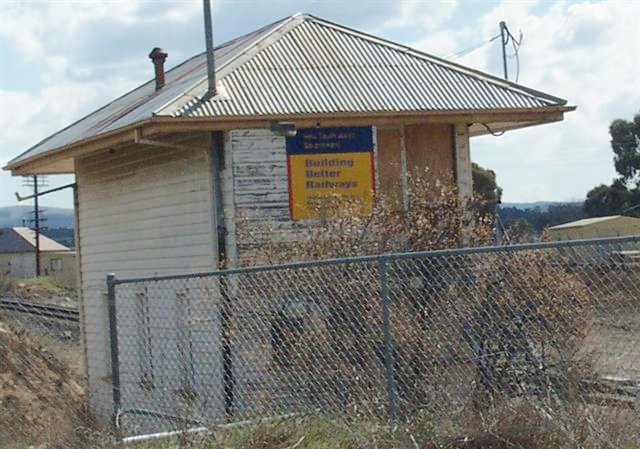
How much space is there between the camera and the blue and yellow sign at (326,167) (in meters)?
12.5

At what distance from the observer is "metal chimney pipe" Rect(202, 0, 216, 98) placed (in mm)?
12174

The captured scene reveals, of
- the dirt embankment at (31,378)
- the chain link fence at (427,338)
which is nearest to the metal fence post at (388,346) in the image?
the chain link fence at (427,338)

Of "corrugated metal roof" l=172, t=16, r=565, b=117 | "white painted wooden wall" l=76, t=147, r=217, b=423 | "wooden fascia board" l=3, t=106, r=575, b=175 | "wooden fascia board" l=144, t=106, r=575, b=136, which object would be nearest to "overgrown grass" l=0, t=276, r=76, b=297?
"white painted wooden wall" l=76, t=147, r=217, b=423

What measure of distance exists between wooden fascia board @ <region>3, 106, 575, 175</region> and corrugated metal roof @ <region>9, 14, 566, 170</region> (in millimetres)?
68

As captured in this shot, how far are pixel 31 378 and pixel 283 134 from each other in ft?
23.7

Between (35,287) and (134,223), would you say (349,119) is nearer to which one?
(134,223)

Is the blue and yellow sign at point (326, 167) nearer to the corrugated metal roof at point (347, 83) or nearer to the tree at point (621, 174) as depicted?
the corrugated metal roof at point (347, 83)

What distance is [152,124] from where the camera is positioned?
11.6m

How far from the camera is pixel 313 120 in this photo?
12094 millimetres

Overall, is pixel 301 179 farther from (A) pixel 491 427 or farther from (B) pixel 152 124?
(A) pixel 491 427

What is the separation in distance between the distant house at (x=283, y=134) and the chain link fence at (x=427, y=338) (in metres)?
2.95

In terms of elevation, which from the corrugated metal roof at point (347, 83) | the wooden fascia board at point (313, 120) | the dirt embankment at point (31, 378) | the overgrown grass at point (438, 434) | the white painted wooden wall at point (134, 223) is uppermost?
the corrugated metal roof at point (347, 83)

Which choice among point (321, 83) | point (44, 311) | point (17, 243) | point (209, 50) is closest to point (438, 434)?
point (321, 83)

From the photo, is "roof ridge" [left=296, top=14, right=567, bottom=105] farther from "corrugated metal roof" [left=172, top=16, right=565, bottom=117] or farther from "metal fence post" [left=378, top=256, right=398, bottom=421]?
"metal fence post" [left=378, top=256, right=398, bottom=421]
